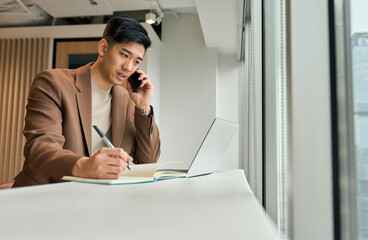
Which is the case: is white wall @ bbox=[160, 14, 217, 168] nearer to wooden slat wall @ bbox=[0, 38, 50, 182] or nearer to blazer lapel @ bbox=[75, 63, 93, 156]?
wooden slat wall @ bbox=[0, 38, 50, 182]

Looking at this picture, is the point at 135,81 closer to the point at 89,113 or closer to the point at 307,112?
the point at 89,113

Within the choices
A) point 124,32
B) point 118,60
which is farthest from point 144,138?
point 124,32

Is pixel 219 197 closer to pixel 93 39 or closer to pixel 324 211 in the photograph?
pixel 324 211

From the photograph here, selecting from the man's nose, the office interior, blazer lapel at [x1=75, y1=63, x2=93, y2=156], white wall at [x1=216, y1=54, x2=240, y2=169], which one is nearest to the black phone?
the man's nose

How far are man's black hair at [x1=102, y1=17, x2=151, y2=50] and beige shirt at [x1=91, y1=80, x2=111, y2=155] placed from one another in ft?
0.79

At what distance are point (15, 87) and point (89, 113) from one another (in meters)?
2.81

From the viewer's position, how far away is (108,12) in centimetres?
Result: 358

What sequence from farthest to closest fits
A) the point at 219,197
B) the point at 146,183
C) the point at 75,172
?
the point at 75,172
the point at 146,183
the point at 219,197

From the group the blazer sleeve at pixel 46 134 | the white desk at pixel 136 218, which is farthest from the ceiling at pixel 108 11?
the white desk at pixel 136 218

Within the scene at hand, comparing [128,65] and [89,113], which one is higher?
[128,65]

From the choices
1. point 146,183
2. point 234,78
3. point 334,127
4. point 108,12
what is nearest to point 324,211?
point 334,127

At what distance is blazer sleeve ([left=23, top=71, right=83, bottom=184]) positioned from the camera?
3.39ft

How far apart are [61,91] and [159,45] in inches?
120

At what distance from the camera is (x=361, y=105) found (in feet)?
1.07
